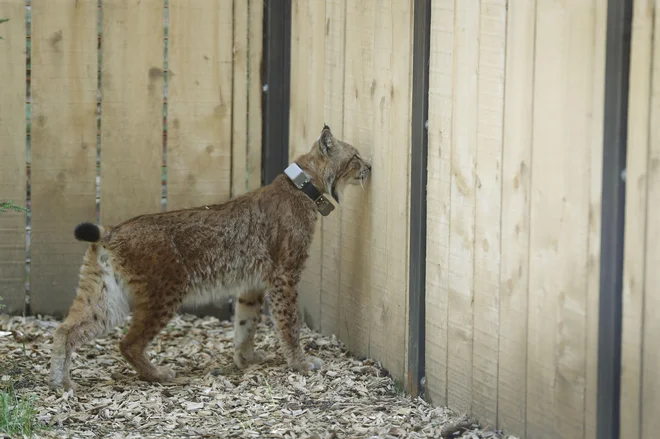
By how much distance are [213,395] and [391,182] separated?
1412 millimetres

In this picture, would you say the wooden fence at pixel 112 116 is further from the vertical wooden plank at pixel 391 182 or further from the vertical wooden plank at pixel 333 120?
the vertical wooden plank at pixel 391 182

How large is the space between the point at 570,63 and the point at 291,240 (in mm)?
2379

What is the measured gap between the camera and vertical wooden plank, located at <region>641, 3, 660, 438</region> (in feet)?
11.1

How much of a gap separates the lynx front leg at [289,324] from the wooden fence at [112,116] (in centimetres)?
117

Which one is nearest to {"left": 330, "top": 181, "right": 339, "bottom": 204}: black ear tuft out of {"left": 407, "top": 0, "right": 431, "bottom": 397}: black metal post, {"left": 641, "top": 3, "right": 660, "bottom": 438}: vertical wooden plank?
{"left": 407, "top": 0, "right": 431, "bottom": 397}: black metal post

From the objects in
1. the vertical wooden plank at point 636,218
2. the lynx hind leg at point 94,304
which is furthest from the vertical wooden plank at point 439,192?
the lynx hind leg at point 94,304

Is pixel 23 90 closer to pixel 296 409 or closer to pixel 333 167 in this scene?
pixel 333 167

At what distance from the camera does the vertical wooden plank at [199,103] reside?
258 inches

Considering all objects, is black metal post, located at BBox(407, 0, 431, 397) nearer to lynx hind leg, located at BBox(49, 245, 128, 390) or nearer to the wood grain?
the wood grain

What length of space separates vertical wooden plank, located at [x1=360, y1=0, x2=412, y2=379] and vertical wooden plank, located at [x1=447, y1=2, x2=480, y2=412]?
A: 18.4 inches

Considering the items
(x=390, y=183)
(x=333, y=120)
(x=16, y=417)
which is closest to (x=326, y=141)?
(x=333, y=120)

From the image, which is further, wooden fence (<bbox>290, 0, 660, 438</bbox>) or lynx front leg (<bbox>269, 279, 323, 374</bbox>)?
lynx front leg (<bbox>269, 279, 323, 374</bbox>)

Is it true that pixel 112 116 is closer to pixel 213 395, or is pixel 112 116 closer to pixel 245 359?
pixel 245 359

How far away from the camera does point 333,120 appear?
609 cm
